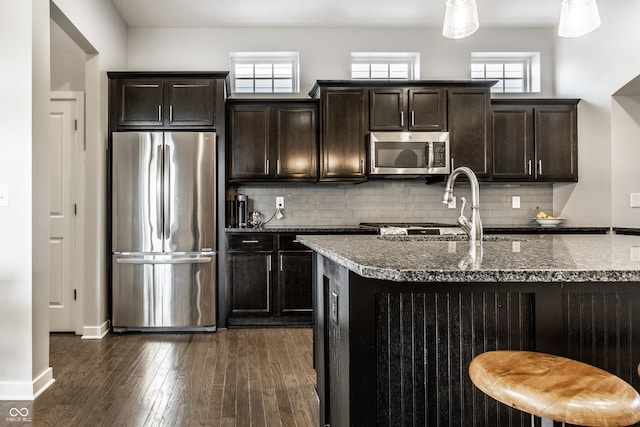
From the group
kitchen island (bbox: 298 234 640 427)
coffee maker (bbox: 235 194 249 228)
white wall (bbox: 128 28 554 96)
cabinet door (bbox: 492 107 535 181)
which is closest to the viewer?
kitchen island (bbox: 298 234 640 427)

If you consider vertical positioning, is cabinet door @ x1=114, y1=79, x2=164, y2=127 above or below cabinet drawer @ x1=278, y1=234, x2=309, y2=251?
above

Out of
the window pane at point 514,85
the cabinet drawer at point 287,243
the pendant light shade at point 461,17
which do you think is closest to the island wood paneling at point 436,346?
the pendant light shade at point 461,17

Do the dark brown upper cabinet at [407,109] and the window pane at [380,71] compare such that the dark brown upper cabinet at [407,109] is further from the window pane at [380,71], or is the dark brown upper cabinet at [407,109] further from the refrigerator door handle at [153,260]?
the refrigerator door handle at [153,260]

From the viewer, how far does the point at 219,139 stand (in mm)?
4426

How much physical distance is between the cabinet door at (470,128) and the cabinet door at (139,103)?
2809mm

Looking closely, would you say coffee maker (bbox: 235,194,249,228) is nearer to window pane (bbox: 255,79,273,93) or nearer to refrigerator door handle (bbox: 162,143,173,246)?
refrigerator door handle (bbox: 162,143,173,246)

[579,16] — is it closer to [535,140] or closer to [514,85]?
[535,140]

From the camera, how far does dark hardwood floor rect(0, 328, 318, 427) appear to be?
242 cm

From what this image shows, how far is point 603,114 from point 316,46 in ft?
9.63

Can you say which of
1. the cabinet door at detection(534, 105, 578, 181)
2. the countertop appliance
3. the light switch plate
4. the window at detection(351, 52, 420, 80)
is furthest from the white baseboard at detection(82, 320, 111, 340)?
the cabinet door at detection(534, 105, 578, 181)

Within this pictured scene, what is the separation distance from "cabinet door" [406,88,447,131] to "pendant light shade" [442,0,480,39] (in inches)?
104

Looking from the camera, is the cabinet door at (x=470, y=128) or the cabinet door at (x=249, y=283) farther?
the cabinet door at (x=470, y=128)

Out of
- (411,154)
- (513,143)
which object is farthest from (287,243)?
(513,143)

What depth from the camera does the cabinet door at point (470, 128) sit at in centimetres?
475
